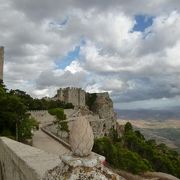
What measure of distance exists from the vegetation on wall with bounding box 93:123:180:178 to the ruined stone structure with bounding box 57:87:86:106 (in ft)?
42.2

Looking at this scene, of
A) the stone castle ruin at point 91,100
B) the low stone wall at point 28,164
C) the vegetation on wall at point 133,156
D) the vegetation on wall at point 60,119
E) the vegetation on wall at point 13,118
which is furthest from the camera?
the stone castle ruin at point 91,100

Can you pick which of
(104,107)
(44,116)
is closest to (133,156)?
(44,116)

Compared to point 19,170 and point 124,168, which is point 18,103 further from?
point 19,170

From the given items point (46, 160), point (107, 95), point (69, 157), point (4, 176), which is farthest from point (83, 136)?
point (107, 95)

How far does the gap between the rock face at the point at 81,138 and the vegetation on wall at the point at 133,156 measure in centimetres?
3404

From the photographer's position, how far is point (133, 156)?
39.0 m

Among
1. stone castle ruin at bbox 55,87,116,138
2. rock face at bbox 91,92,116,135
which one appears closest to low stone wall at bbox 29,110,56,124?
rock face at bbox 91,92,116,135

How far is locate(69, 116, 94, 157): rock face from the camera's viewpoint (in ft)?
9.29

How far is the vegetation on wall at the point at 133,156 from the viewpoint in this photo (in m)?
37.5

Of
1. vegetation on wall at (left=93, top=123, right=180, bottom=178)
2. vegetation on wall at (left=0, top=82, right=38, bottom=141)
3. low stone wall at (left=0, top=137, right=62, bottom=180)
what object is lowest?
vegetation on wall at (left=93, top=123, right=180, bottom=178)

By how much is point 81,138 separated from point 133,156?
3690 cm

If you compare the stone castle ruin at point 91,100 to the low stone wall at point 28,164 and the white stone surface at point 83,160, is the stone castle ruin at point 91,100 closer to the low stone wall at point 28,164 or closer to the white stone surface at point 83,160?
the low stone wall at point 28,164

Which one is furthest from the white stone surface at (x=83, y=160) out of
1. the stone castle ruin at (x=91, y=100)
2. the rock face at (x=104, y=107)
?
the stone castle ruin at (x=91, y=100)

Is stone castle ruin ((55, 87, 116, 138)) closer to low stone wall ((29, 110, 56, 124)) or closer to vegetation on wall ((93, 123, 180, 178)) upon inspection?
vegetation on wall ((93, 123, 180, 178))
